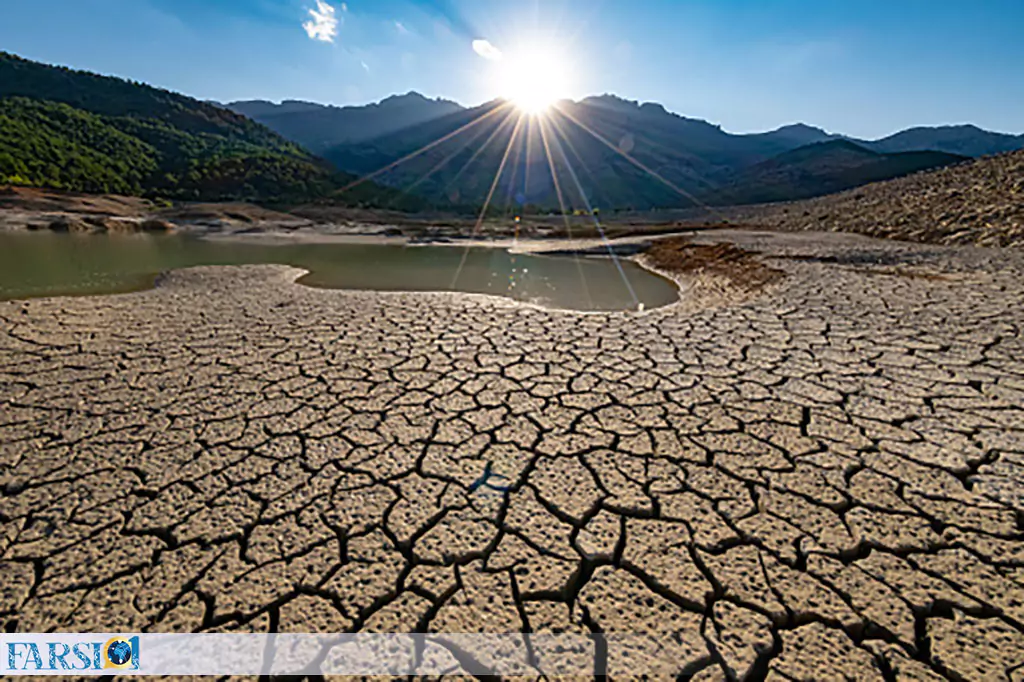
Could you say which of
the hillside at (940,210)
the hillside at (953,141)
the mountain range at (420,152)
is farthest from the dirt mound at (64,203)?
the hillside at (953,141)

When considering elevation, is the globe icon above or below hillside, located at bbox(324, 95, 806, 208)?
below

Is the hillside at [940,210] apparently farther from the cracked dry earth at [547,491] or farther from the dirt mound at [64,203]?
the dirt mound at [64,203]

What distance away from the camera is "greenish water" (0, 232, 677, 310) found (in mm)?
7469

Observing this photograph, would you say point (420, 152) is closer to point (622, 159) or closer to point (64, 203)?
point (622, 159)

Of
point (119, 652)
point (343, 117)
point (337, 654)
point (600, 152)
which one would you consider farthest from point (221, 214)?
point (343, 117)

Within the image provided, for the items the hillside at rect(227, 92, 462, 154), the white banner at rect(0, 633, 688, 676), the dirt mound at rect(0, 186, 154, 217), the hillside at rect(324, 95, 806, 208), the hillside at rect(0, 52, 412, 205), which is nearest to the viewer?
the white banner at rect(0, 633, 688, 676)

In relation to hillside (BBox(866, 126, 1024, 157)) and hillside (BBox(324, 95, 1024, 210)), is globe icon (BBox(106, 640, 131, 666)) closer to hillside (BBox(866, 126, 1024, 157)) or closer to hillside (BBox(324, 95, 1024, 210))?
hillside (BBox(324, 95, 1024, 210))

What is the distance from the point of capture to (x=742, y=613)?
143 cm

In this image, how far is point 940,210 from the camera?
1127 centimetres

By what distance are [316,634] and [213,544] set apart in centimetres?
65

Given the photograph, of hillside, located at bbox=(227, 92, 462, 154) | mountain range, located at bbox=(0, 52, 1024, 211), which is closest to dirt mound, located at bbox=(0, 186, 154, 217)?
mountain range, located at bbox=(0, 52, 1024, 211)

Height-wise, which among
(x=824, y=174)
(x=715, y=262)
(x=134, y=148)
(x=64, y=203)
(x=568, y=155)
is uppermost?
(x=568, y=155)

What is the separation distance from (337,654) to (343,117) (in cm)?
11500

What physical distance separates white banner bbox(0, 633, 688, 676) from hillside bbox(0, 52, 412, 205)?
36155 mm
